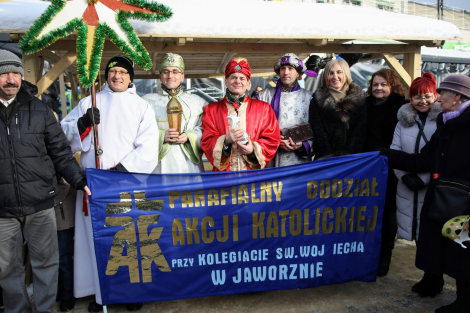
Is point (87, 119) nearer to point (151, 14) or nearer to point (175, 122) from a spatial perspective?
point (175, 122)

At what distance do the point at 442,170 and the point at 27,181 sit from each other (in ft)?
10.0

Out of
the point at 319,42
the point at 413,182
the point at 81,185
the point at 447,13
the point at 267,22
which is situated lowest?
the point at 413,182

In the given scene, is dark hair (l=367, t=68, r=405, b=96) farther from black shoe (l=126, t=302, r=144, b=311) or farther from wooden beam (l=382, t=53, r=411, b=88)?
black shoe (l=126, t=302, r=144, b=311)

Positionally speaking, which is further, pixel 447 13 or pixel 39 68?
pixel 447 13

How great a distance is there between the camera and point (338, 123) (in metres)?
3.37

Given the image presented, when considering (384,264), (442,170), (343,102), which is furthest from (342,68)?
(384,264)

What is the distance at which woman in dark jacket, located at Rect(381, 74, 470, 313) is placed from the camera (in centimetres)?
258

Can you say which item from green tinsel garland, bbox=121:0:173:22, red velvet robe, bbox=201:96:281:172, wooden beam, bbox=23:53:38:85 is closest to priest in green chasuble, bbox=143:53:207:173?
red velvet robe, bbox=201:96:281:172

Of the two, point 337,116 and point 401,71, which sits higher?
point 401,71

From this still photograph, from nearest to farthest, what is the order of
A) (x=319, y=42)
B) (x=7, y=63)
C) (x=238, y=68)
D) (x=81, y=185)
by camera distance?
(x=7, y=63), (x=81, y=185), (x=238, y=68), (x=319, y=42)

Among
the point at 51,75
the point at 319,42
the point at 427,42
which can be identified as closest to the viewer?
the point at 51,75

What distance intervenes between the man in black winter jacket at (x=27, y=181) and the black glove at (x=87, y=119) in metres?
0.16

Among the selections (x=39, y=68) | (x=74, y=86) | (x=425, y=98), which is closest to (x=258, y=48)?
(x=425, y=98)

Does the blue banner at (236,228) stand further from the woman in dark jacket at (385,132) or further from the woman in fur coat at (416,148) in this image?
the woman in dark jacket at (385,132)
